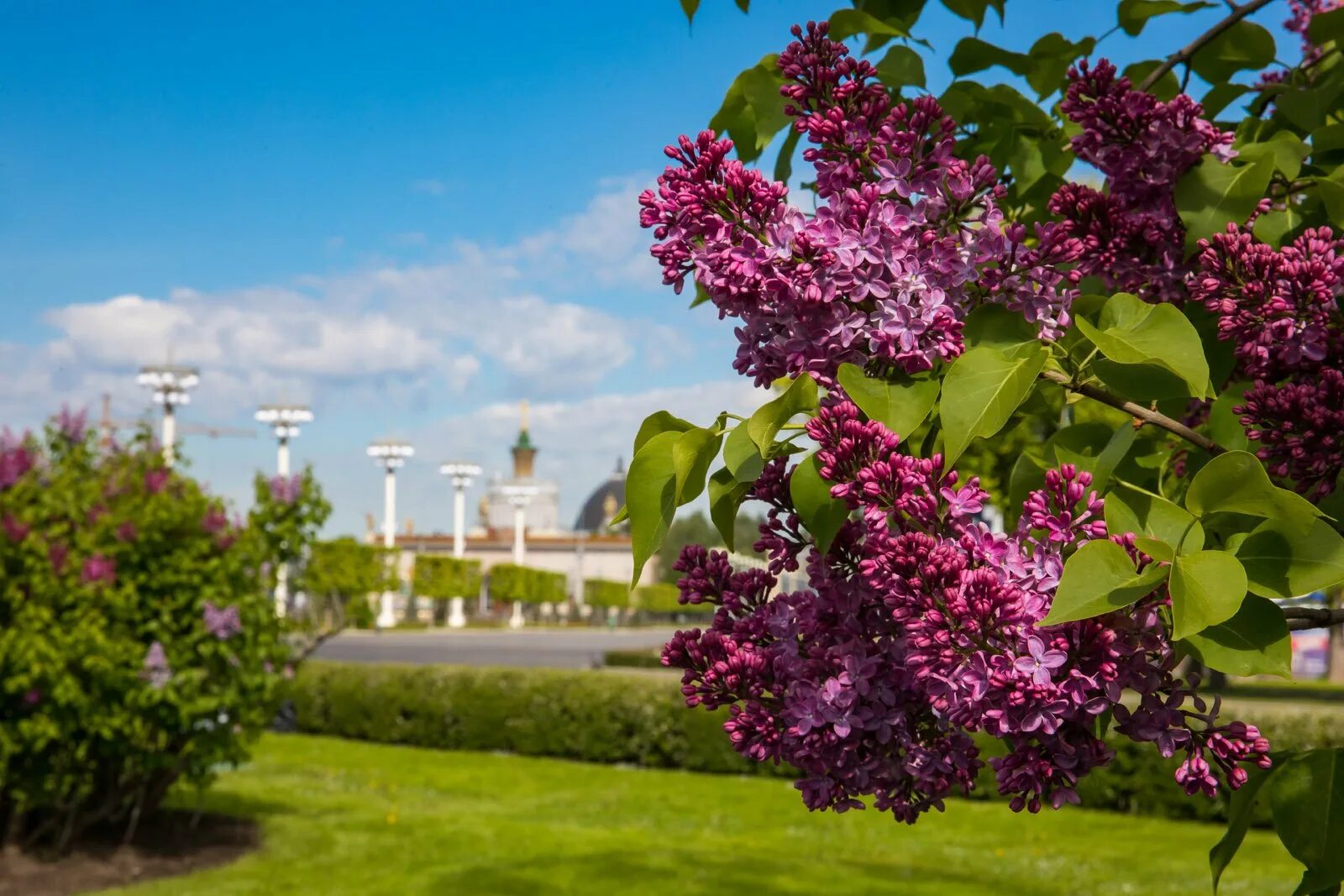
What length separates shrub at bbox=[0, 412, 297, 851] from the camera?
356 inches

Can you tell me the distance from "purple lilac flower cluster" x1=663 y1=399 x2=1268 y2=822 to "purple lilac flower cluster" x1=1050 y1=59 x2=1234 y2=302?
665 millimetres

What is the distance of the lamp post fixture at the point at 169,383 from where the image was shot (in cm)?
3806

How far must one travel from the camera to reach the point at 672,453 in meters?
1.52

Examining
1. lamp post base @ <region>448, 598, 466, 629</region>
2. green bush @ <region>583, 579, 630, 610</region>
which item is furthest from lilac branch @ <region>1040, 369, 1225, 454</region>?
green bush @ <region>583, 579, 630, 610</region>

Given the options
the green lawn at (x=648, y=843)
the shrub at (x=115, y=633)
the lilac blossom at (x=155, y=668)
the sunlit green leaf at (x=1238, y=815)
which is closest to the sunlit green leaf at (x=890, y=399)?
the sunlit green leaf at (x=1238, y=815)

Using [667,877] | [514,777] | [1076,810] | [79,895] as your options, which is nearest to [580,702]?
[514,777]

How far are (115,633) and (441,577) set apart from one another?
175 feet

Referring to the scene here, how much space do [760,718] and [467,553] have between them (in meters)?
101

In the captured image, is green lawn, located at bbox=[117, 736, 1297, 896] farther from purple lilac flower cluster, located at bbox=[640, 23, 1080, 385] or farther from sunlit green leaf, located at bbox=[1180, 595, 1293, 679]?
sunlit green leaf, located at bbox=[1180, 595, 1293, 679]

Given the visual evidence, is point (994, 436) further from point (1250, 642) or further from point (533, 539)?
point (533, 539)

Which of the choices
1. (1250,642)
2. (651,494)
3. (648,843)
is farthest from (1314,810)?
(648,843)

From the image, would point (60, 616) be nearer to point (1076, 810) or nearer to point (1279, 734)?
point (1076, 810)

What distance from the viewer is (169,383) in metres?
38.3

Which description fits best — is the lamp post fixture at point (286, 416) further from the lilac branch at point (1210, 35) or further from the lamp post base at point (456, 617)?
the lilac branch at point (1210, 35)
